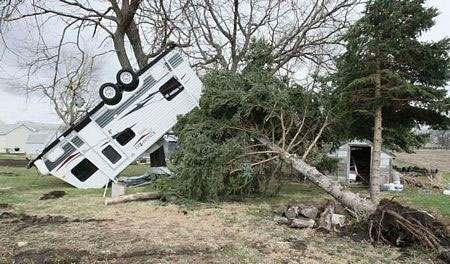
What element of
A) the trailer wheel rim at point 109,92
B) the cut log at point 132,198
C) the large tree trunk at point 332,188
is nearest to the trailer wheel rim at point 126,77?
the trailer wheel rim at point 109,92

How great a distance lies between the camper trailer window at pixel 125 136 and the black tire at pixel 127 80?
125cm

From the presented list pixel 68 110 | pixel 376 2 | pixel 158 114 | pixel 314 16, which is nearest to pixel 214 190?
pixel 158 114

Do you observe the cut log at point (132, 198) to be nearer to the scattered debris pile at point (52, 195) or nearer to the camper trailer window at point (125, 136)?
the scattered debris pile at point (52, 195)

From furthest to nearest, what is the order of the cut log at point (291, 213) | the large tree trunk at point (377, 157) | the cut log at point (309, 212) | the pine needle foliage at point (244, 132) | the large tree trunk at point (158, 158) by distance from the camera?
the large tree trunk at point (158, 158) → the pine needle foliage at point (244, 132) → the large tree trunk at point (377, 157) → the cut log at point (291, 213) → the cut log at point (309, 212)

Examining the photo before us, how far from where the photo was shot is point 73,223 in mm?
6062

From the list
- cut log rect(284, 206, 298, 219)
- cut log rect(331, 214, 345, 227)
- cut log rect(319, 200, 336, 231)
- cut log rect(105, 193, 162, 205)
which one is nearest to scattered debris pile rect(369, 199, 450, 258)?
cut log rect(331, 214, 345, 227)

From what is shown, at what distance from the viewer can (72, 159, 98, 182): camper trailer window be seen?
1070 cm

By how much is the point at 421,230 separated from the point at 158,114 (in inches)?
322

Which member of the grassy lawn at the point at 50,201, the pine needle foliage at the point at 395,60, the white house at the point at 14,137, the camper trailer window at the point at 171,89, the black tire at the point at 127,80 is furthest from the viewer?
the white house at the point at 14,137

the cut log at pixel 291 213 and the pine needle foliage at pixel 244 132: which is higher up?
the pine needle foliage at pixel 244 132

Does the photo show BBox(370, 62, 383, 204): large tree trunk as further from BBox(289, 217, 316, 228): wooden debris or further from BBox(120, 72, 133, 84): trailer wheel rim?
BBox(120, 72, 133, 84): trailer wheel rim

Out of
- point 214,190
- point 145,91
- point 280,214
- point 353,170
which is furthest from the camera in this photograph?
point 353,170

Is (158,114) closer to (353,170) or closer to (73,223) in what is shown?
(73,223)

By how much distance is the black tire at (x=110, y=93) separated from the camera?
10.5 meters
